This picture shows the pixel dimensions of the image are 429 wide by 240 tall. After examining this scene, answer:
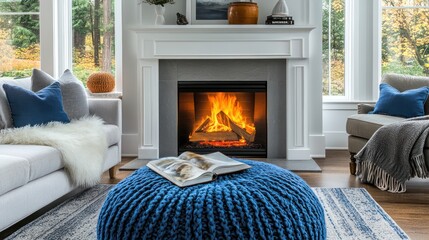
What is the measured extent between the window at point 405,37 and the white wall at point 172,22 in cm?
107

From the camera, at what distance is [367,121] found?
412 cm

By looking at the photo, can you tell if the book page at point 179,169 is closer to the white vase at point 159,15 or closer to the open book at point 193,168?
the open book at point 193,168

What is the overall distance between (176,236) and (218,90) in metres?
3.45

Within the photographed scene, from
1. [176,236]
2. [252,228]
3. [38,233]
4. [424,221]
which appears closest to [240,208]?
[252,228]

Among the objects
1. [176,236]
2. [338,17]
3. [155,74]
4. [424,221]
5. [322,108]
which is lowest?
[424,221]

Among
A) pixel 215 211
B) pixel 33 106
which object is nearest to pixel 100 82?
pixel 33 106

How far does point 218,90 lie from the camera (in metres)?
5.07

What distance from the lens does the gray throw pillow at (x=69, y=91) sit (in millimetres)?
3846

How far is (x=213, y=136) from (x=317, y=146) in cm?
107

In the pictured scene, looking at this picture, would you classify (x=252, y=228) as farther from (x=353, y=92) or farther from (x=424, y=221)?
(x=353, y=92)

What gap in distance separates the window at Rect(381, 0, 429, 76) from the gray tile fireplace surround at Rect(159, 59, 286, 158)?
146cm

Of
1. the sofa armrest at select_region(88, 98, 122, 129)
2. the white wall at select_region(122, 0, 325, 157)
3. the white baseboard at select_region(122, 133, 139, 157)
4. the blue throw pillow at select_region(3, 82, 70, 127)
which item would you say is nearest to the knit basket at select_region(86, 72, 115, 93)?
→ the white wall at select_region(122, 0, 325, 157)

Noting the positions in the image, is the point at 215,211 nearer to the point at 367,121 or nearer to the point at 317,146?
the point at 367,121

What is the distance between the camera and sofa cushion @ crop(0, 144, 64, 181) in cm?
273
